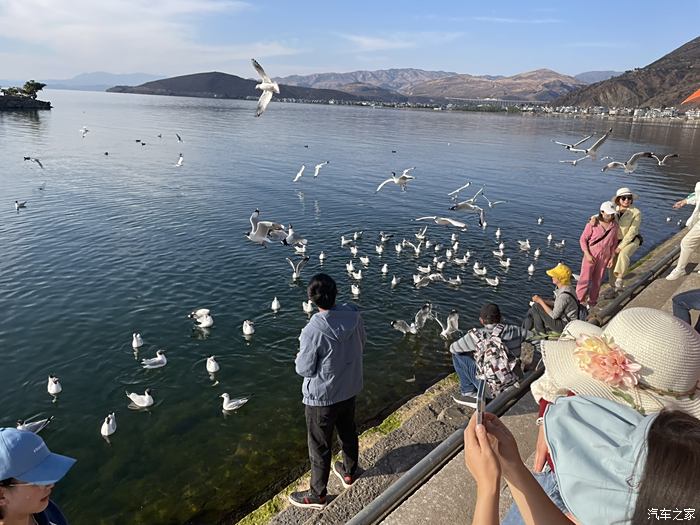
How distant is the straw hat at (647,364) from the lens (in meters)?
2.37

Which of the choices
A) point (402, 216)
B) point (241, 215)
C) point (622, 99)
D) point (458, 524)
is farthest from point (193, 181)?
point (622, 99)

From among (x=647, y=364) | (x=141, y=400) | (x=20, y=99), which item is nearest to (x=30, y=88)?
(x=20, y=99)

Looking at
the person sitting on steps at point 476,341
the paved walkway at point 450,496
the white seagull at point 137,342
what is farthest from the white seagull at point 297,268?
the paved walkway at point 450,496

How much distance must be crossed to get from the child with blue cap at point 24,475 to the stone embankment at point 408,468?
102 inches

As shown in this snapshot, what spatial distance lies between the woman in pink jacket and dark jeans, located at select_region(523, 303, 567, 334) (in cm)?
209

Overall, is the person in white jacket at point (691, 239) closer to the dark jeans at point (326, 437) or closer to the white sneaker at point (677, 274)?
the white sneaker at point (677, 274)

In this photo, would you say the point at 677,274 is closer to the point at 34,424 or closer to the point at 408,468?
the point at 408,468

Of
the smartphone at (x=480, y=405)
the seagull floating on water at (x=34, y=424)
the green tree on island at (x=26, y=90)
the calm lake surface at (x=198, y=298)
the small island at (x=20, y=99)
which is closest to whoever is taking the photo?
the smartphone at (x=480, y=405)

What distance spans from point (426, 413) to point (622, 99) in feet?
765

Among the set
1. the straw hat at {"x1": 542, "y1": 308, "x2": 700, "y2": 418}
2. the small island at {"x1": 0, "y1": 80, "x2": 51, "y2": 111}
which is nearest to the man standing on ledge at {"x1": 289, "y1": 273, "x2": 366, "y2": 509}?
the straw hat at {"x1": 542, "y1": 308, "x2": 700, "y2": 418}

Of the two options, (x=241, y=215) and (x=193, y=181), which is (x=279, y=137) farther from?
(x=241, y=215)

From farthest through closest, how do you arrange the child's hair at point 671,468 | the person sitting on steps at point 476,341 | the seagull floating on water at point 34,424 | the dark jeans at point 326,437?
the seagull floating on water at point 34,424 < the person sitting on steps at point 476,341 < the dark jeans at point 326,437 < the child's hair at point 671,468

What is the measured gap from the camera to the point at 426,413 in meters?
6.44

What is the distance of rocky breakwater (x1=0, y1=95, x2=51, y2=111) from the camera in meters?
79.9
